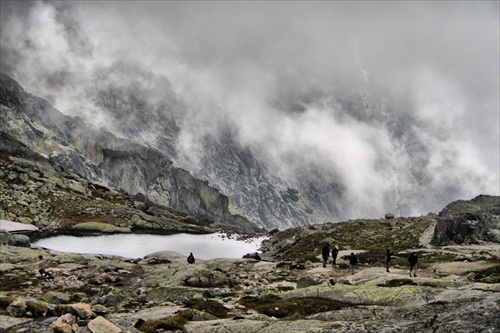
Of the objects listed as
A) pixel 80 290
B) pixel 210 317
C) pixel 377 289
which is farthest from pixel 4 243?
pixel 377 289

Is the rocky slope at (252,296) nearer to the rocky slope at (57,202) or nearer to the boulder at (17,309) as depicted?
the boulder at (17,309)

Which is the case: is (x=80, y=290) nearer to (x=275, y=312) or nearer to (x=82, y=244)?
(x=275, y=312)

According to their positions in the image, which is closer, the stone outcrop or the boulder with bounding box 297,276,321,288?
the boulder with bounding box 297,276,321,288

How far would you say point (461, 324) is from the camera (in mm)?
10398

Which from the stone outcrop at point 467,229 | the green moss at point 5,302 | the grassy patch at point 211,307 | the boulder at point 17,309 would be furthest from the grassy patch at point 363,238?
the boulder at point 17,309

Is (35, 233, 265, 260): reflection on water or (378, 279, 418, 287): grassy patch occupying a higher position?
(378, 279, 418, 287): grassy patch

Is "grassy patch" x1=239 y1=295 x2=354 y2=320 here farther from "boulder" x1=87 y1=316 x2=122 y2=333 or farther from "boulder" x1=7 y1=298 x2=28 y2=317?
"boulder" x1=7 y1=298 x2=28 y2=317

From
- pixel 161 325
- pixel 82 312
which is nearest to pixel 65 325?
pixel 82 312

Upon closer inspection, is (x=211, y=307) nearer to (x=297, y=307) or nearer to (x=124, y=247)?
(x=297, y=307)

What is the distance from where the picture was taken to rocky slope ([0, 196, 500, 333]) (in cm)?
1332

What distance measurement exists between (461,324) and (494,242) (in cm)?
6100

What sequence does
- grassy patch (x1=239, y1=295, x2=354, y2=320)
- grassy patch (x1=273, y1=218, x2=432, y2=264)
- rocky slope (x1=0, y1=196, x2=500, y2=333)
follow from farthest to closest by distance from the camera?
grassy patch (x1=273, y1=218, x2=432, y2=264) < grassy patch (x1=239, y1=295, x2=354, y2=320) < rocky slope (x1=0, y1=196, x2=500, y2=333)

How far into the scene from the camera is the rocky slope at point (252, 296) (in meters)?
13.3

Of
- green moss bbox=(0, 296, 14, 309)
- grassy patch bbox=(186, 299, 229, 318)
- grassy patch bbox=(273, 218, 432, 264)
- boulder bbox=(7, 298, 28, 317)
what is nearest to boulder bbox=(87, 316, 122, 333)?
boulder bbox=(7, 298, 28, 317)
